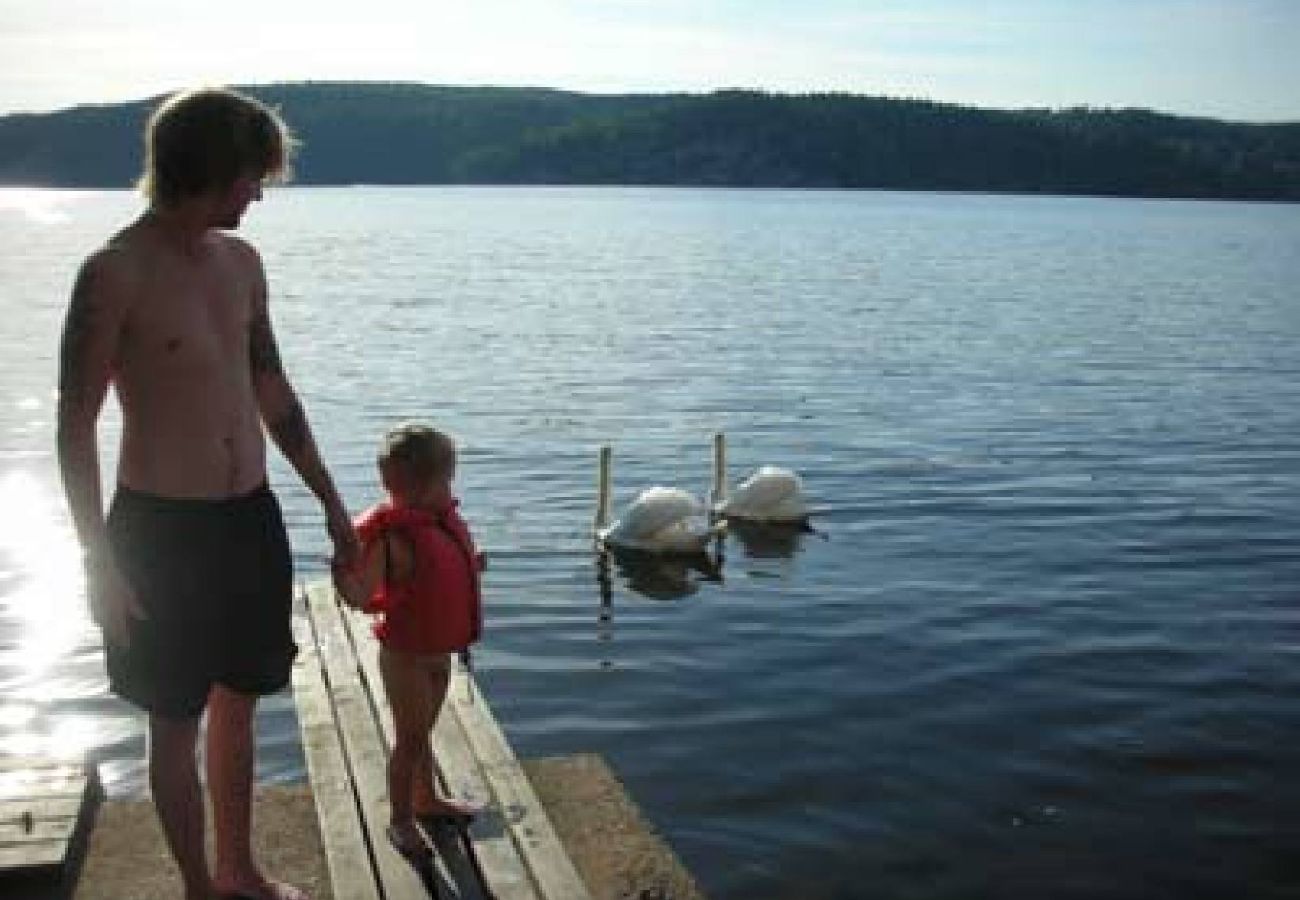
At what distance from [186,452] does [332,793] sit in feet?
6.87

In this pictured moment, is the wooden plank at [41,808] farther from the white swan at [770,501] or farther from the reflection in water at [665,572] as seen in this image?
the white swan at [770,501]

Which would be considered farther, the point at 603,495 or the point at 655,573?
the point at 603,495

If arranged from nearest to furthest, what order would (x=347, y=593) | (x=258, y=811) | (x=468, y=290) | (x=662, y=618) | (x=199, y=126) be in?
(x=199, y=126), (x=347, y=593), (x=258, y=811), (x=662, y=618), (x=468, y=290)

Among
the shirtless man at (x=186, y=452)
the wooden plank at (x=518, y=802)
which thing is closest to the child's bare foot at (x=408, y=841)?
the wooden plank at (x=518, y=802)

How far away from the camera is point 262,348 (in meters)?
4.97

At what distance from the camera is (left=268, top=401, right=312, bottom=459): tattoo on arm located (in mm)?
5121

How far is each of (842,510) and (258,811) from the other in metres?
11.9

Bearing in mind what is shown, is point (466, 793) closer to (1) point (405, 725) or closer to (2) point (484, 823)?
(2) point (484, 823)

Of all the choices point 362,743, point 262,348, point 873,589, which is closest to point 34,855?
point 362,743

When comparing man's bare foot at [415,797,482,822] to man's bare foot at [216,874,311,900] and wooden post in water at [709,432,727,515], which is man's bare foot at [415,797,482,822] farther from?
wooden post in water at [709,432,727,515]

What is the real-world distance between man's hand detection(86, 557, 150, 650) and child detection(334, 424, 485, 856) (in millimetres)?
1001

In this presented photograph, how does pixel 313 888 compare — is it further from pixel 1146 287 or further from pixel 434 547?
pixel 1146 287

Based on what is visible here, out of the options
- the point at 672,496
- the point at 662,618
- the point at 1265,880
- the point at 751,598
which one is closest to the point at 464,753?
the point at 1265,880

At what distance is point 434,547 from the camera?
552 centimetres
